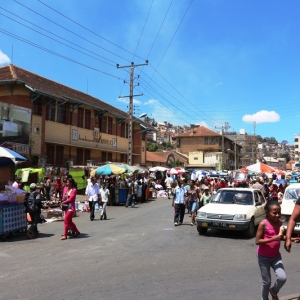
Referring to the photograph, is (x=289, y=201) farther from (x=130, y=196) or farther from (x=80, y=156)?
(x=80, y=156)

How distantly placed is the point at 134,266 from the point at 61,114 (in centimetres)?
Answer: 2451

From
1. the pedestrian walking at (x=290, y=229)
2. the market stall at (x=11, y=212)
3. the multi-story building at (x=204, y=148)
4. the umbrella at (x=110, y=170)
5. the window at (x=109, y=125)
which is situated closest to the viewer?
the pedestrian walking at (x=290, y=229)

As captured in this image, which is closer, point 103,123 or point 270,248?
point 270,248

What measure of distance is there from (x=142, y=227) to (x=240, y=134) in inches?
4653

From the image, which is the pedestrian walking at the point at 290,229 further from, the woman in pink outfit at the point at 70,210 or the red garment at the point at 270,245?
the woman in pink outfit at the point at 70,210

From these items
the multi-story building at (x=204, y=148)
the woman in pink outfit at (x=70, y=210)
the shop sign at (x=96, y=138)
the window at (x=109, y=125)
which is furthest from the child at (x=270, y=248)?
the multi-story building at (x=204, y=148)

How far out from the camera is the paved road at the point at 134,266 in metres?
5.77

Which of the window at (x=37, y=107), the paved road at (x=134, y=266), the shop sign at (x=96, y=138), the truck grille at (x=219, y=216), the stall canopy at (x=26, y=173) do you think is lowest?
the paved road at (x=134, y=266)

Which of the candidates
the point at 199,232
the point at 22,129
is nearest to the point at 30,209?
the point at 199,232

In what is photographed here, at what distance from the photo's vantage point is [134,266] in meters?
7.49

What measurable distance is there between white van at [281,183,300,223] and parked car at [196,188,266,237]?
80cm

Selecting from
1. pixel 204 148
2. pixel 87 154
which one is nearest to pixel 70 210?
pixel 87 154

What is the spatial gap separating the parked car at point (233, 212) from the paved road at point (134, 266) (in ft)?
1.40

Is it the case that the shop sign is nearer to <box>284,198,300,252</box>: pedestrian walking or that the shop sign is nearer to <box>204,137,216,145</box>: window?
<box>284,198,300,252</box>: pedestrian walking
